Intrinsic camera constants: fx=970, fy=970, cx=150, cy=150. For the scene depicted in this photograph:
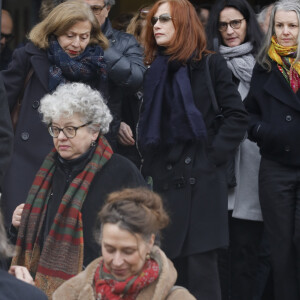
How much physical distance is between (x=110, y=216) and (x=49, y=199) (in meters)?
1.08

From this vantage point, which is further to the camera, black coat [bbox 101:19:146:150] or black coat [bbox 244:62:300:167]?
black coat [bbox 244:62:300:167]

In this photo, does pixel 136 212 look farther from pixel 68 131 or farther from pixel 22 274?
pixel 68 131

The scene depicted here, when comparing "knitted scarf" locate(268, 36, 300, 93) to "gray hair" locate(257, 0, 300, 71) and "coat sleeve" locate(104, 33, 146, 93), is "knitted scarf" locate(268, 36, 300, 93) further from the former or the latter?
"coat sleeve" locate(104, 33, 146, 93)

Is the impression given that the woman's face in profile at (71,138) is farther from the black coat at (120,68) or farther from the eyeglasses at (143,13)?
the eyeglasses at (143,13)

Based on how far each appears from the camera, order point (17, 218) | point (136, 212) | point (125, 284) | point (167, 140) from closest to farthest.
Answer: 1. point (125, 284)
2. point (136, 212)
3. point (17, 218)
4. point (167, 140)

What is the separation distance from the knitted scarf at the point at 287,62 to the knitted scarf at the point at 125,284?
8.86 feet

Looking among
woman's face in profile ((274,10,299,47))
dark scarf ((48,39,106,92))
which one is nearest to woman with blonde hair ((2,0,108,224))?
dark scarf ((48,39,106,92))

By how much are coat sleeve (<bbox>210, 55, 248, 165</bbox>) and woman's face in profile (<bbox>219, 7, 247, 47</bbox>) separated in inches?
34.2

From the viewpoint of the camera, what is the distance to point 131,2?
375 inches

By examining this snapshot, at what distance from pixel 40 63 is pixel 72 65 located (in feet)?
0.71

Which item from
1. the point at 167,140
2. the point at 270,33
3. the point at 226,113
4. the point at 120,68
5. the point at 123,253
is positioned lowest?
the point at 123,253

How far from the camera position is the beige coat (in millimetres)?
4307

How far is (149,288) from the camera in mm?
4352

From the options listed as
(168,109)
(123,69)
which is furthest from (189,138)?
(123,69)
